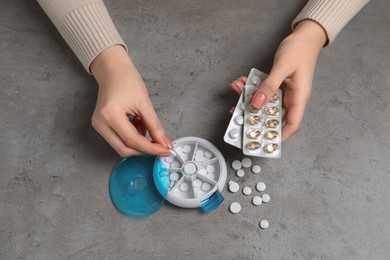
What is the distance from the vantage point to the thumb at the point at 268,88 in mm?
702

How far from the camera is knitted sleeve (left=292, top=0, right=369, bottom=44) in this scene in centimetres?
77

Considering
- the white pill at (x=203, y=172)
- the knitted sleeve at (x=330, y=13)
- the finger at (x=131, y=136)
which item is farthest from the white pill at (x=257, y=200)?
the knitted sleeve at (x=330, y=13)

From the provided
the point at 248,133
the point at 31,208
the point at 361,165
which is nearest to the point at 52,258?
the point at 31,208

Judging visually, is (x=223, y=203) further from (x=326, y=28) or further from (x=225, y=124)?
(x=326, y=28)

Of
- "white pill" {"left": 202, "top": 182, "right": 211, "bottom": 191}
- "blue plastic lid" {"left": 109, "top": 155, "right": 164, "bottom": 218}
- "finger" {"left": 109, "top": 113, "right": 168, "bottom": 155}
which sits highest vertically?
"finger" {"left": 109, "top": 113, "right": 168, "bottom": 155}

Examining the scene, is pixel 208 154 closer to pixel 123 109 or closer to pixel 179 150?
pixel 179 150

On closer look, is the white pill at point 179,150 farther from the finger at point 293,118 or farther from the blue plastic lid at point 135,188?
the finger at point 293,118

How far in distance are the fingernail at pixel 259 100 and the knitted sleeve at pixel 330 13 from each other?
0.20m

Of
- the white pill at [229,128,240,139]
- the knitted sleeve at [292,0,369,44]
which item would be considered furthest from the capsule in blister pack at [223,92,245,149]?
the knitted sleeve at [292,0,369,44]

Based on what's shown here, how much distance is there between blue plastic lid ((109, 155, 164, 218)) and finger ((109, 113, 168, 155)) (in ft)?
0.37

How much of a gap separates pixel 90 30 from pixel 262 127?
36 cm

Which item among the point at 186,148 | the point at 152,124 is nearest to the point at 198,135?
the point at 186,148

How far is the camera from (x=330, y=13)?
0.77 metres

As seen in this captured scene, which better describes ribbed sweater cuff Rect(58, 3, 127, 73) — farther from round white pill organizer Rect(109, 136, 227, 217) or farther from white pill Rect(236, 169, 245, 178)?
white pill Rect(236, 169, 245, 178)
